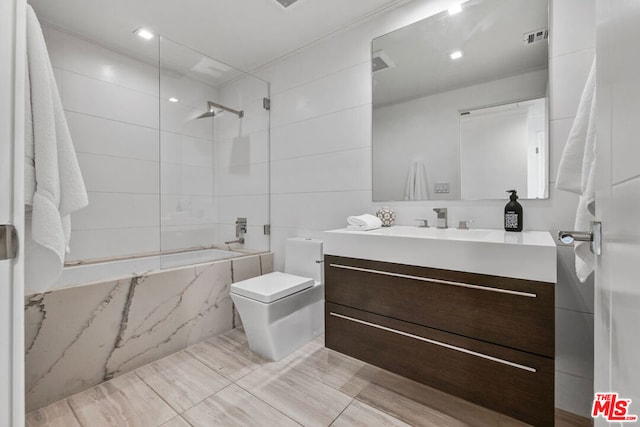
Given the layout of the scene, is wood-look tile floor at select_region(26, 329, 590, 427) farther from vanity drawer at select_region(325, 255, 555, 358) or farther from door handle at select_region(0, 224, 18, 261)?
door handle at select_region(0, 224, 18, 261)

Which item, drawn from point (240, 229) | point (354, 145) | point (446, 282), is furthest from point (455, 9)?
point (240, 229)

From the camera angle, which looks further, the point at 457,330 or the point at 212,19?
the point at 212,19

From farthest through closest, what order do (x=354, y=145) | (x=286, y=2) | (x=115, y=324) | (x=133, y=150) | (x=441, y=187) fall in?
(x=133, y=150)
(x=354, y=145)
(x=286, y=2)
(x=441, y=187)
(x=115, y=324)

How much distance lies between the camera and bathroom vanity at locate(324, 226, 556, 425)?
1046mm

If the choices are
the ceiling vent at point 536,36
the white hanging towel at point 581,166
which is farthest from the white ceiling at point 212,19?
the white hanging towel at point 581,166

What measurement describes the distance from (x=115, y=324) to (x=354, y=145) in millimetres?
1956

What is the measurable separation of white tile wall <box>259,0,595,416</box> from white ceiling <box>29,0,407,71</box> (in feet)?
0.47

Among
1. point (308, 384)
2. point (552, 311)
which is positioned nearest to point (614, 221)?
point (552, 311)

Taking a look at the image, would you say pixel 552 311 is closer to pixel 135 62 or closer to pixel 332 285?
pixel 332 285

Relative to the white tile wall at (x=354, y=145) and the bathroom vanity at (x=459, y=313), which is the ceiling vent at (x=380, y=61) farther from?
the bathroom vanity at (x=459, y=313)

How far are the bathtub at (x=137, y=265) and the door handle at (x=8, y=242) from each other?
1259mm

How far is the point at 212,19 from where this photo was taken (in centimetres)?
211

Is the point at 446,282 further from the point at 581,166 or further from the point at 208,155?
the point at 208,155

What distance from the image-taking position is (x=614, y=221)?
450 millimetres
